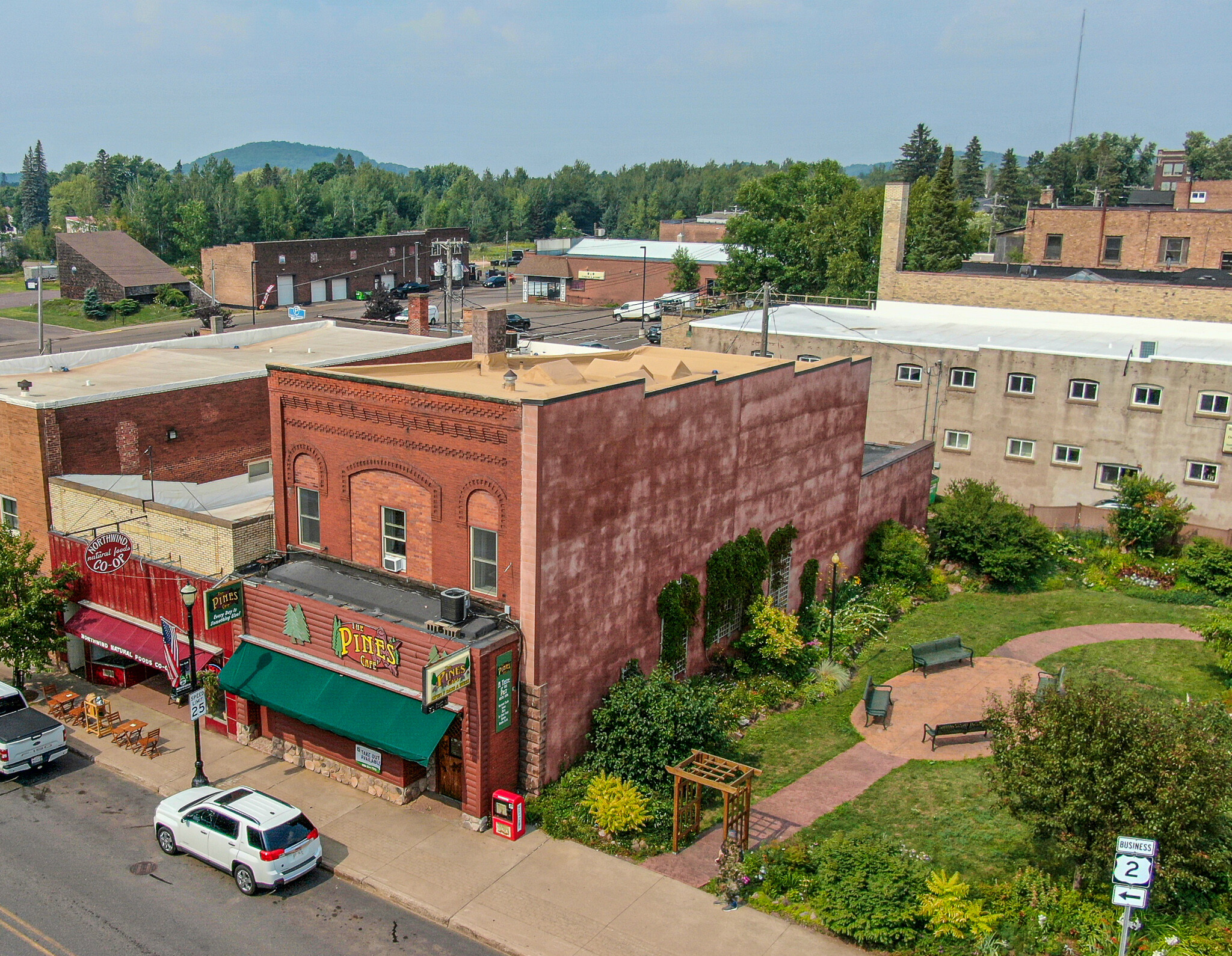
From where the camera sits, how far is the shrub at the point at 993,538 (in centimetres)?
3791

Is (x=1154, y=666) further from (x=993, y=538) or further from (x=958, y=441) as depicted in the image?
(x=958, y=441)

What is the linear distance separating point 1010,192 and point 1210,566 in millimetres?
148058

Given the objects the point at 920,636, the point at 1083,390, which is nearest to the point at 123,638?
the point at 920,636

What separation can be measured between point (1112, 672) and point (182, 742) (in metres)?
25.7

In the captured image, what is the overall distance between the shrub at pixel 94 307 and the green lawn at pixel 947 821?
8132 centimetres

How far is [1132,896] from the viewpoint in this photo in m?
16.7

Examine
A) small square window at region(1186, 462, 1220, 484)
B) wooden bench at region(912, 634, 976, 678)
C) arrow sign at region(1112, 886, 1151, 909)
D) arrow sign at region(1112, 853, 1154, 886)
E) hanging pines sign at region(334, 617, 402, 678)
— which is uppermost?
small square window at region(1186, 462, 1220, 484)

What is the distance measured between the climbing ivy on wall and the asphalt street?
30.8ft

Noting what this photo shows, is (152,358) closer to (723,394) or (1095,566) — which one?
(723,394)

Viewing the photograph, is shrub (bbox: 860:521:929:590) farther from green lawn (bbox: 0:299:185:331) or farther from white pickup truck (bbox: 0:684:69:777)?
green lawn (bbox: 0:299:185:331)

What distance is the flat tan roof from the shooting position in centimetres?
2478

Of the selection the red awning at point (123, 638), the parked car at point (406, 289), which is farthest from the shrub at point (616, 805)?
the parked car at point (406, 289)

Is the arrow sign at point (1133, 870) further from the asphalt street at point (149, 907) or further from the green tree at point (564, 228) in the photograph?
the green tree at point (564, 228)

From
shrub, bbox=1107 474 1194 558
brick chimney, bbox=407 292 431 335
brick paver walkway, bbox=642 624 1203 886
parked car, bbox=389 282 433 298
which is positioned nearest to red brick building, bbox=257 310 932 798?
brick paver walkway, bbox=642 624 1203 886
